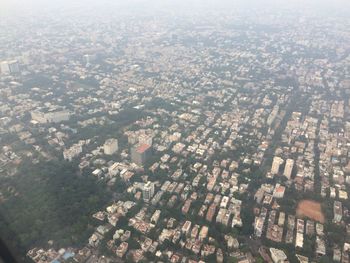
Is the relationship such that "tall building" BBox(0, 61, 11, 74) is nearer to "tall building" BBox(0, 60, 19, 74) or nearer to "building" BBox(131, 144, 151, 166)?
"tall building" BBox(0, 60, 19, 74)

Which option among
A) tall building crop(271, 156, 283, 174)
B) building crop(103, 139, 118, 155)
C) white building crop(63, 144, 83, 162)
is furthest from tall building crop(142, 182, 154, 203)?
tall building crop(271, 156, 283, 174)

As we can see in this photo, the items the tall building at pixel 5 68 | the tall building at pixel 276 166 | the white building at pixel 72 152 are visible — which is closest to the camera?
the tall building at pixel 276 166

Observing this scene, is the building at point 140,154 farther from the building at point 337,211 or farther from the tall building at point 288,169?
the building at point 337,211

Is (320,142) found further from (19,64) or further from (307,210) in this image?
(19,64)

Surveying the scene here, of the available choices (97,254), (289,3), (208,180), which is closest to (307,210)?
(208,180)

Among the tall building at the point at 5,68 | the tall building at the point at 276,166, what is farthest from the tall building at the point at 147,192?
the tall building at the point at 5,68
